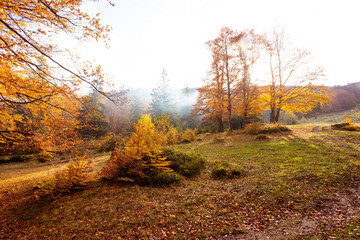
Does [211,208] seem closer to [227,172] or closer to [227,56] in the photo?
[227,172]

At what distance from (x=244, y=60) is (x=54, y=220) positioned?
1684 cm

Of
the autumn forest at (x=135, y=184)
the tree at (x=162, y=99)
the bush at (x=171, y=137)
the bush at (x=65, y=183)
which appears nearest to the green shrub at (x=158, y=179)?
the autumn forest at (x=135, y=184)

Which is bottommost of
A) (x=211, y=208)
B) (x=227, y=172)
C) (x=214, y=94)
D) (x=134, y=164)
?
(x=211, y=208)

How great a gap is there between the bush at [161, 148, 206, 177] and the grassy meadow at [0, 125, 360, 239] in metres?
0.57

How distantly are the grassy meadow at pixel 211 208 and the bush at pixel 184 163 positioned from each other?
1.86 ft

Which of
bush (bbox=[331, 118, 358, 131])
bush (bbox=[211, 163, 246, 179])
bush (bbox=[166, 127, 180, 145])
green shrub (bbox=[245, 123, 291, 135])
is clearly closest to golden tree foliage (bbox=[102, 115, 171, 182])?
bush (bbox=[211, 163, 246, 179])

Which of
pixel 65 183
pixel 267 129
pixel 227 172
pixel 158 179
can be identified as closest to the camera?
pixel 65 183

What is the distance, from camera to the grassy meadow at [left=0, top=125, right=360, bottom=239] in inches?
129

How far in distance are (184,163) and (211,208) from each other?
9.57 feet

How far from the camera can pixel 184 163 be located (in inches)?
276

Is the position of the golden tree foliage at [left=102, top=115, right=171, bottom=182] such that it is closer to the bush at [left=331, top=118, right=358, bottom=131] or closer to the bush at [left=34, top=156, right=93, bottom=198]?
the bush at [left=34, top=156, right=93, bottom=198]

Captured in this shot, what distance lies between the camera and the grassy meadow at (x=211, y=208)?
3.28 m

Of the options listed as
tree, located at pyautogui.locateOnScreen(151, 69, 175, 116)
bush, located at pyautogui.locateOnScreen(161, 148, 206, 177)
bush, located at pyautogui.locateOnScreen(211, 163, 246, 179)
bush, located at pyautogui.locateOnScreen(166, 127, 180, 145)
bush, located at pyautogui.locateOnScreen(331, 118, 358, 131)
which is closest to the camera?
bush, located at pyautogui.locateOnScreen(211, 163, 246, 179)

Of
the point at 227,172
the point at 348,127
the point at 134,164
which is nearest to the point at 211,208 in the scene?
the point at 227,172
